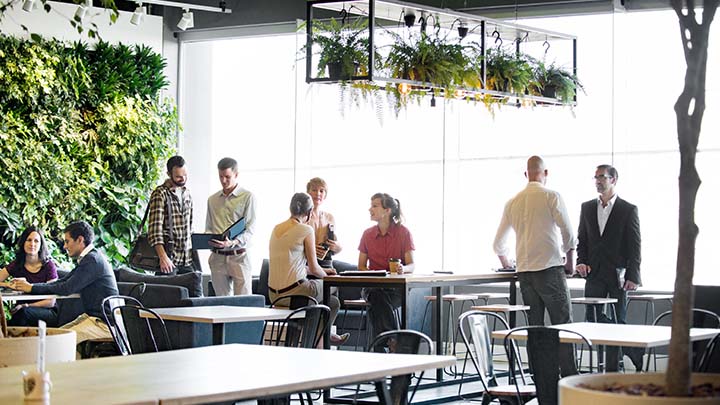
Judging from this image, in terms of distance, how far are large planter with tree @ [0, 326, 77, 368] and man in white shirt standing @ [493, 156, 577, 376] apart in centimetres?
462

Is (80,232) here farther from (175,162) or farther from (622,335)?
(622,335)

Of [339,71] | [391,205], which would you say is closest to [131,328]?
[339,71]

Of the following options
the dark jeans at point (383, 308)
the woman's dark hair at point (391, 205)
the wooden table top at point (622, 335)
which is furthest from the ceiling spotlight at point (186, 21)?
the wooden table top at point (622, 335)

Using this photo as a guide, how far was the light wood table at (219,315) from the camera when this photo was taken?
6.66 meters

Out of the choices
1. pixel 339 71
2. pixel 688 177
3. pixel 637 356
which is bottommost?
pixel 637 356

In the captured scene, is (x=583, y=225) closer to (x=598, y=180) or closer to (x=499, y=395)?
(x=598, y=180)

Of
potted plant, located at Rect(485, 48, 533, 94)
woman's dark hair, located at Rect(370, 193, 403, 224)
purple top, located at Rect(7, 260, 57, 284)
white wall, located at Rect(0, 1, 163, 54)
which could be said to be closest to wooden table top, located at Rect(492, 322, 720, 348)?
woman's dark hair, located at Rect(370, 193, 403, 224)

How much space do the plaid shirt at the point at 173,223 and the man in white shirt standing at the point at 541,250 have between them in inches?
119

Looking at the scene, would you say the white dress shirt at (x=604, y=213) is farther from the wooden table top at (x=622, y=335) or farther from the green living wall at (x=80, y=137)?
the green living wall at (x=80, y=137)

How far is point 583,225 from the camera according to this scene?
9.56 m

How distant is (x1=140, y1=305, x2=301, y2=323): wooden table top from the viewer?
665cm

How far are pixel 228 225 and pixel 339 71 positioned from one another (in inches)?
83.6

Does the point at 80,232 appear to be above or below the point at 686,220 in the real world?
below

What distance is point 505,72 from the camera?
9.42 metres
